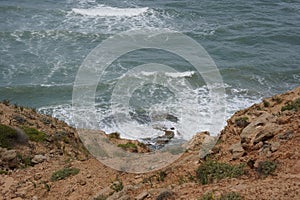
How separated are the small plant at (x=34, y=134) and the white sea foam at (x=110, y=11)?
1144 inches

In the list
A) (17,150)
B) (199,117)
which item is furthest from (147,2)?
(17,150)

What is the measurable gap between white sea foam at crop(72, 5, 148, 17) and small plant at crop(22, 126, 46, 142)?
2907 cm

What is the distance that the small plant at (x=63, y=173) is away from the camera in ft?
35.9

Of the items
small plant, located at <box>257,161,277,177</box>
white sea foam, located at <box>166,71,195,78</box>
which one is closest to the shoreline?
small plant, located at <box>257,161,277,177</box>

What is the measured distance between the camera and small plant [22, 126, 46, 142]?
1388 centimetres

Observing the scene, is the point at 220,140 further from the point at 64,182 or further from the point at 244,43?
the point at 244,43

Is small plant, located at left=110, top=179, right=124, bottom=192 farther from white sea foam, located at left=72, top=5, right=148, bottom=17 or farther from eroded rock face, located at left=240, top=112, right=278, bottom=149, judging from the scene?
white sea foam, located at left=72, top=5, right=148, bottom=17

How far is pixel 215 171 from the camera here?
859 cm

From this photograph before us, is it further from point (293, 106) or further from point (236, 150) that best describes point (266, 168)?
point (293, 106)

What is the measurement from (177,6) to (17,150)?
34.4 metres

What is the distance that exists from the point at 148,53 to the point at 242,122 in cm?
2215

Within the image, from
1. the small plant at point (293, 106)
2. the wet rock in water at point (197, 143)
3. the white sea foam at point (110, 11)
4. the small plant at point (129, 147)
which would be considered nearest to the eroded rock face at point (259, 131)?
the small plant at point (293, 106)

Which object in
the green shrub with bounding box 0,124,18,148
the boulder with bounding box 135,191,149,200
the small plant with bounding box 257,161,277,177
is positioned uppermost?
the small plant with bounding box 257,161,277,177

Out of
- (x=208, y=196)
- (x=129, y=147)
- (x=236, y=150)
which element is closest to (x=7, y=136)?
(x=129, y=147)
